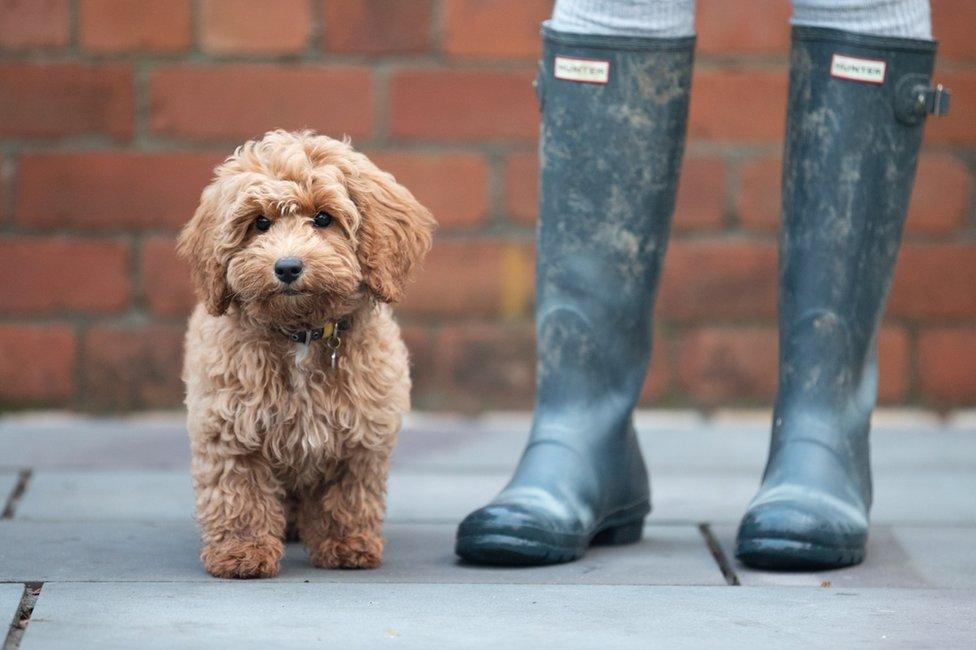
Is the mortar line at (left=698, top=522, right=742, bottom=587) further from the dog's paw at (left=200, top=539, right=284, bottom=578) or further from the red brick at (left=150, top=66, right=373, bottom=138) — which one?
the red brick at (left=150, top=66, right=373, bottom=138)

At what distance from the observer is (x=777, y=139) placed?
429 centimetres

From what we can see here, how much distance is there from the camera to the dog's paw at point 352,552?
2.77 metres

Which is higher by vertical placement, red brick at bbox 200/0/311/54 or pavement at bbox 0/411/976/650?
red brick at bbox 200/0/311/54

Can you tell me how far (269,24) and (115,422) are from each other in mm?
1110

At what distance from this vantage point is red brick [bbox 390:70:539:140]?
4.27 metres

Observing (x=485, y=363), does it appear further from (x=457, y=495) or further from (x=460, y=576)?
(x=460, y=576)

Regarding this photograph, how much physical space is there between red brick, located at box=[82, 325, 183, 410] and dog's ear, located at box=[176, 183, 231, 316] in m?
1.56


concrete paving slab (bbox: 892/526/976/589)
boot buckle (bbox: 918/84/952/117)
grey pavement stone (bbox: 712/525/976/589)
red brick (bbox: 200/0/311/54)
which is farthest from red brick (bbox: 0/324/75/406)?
boot buckle (bbox: 918/84/952/117)

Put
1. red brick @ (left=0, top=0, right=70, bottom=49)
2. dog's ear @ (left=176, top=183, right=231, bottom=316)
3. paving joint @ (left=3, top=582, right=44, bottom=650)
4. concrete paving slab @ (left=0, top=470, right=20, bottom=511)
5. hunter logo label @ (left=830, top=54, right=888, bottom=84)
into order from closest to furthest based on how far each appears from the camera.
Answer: paving joint @ (left=3, top=582, right=44, bottom=650) → dog's ear @ (left=176, top=183, right=231, bottom=316) → hunter logo label @ (left=830, top=54, right=888, bottom=84) → concrete paving slab @ (left=0, top=470, right=20, bottom=511) → red brick @ (left=0, top=0, right=70, bottom=49)

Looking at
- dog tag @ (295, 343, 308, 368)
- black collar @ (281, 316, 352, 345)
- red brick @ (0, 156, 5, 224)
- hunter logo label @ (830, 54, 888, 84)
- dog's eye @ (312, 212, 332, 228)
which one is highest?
hunter logo label @ (830, 54, 888, 84)

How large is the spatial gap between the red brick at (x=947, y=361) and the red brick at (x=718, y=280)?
1.40 feet

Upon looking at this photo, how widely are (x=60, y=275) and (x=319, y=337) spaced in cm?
173

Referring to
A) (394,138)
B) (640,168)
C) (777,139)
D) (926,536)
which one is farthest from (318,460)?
(777,139)

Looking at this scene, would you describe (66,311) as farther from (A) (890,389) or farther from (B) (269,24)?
(A) (890,389)
